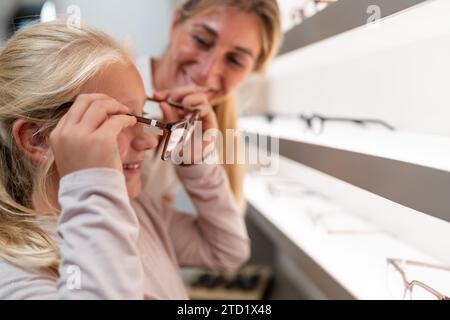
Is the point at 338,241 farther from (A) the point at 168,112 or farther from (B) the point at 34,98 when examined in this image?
(B) the point at 34,98

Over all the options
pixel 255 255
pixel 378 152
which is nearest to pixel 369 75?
pixel 378 152

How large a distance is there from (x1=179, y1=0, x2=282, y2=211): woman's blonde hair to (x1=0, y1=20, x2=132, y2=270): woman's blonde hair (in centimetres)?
20

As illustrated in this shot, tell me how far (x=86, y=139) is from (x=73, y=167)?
0.09 feet

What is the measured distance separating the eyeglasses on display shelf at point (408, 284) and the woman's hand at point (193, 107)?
289 millimetres

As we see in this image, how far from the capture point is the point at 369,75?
2.53 feet

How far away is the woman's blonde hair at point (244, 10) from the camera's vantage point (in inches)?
25.8

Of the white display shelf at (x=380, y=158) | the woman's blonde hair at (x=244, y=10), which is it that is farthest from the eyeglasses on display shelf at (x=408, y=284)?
the woman's blonde hair at (x=244, y=10)

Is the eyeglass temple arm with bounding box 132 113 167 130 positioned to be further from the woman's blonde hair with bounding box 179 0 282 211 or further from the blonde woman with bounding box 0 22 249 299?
the woman's blonde hair with bounding box 179 0 282 211

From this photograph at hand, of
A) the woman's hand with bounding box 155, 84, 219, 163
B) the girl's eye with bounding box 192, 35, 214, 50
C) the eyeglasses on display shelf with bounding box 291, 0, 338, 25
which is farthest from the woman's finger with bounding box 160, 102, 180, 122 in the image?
the eyeglasses on display shelf with bounding box 291, 0, 338, 25

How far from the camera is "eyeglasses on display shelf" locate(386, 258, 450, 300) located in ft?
1.65

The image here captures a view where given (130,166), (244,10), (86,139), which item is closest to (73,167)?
(86,139)

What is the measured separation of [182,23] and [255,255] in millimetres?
791
